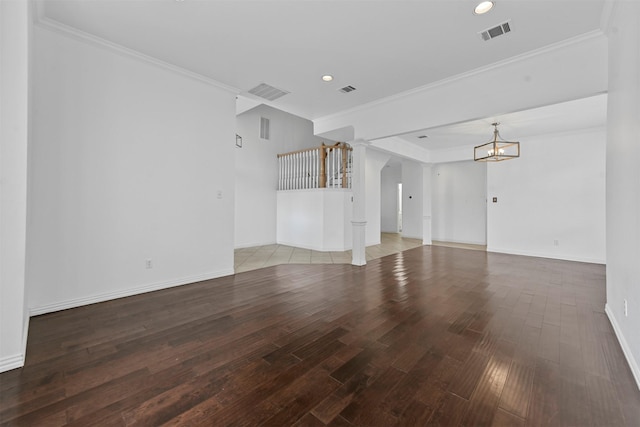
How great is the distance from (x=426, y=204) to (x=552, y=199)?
307 centimetres

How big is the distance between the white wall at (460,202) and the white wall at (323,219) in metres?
3.84

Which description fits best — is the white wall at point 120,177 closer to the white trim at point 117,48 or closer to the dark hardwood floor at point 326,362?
the white trim at point 117,48

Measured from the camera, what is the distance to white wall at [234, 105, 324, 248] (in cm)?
742

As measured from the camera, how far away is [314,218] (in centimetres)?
709

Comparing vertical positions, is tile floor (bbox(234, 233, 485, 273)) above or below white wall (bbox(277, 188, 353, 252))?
below

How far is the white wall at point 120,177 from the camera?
2.88m

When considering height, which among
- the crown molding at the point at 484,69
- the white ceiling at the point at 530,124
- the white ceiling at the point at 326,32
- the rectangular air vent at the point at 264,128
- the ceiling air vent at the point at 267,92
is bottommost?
the white ceiling at the point at 530,124

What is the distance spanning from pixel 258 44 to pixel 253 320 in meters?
3.16

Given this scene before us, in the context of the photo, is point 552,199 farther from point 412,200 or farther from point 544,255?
point 412,200

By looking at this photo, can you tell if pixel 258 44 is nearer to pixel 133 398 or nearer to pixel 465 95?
pixel 465 95

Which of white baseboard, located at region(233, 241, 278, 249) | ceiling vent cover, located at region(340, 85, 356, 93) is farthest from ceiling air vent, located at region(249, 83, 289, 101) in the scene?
white baseboard, located at region(233, 241, 278, 249)

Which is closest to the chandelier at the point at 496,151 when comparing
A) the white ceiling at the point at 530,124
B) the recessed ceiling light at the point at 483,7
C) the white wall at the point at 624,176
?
the white ceiling at the point at 530,124

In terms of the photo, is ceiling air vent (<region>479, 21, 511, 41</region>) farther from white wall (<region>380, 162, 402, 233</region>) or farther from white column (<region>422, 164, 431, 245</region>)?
white wall (<region>380, 162, 402, 233</region>)

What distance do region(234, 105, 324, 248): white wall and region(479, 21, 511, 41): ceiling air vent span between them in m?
5.95
